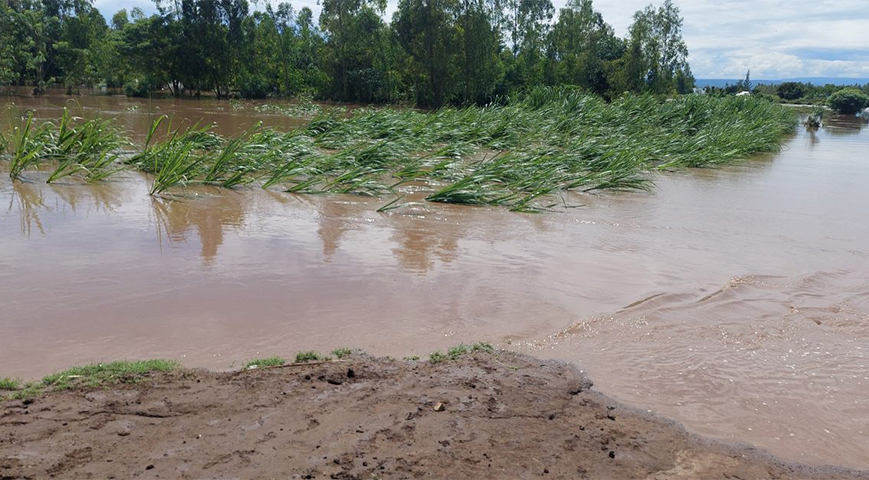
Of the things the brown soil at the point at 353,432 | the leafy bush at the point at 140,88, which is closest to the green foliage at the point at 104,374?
the brown soil at the point at 353,432

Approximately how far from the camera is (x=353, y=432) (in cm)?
292

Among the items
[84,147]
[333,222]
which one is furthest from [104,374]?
[84,147]

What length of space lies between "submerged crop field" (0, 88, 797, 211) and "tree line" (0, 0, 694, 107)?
45.3 feet

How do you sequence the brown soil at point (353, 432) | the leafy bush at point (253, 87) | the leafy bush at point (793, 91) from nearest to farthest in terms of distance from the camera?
the brown soil at point (353, 432) → the leafy bush at point (253, 87) → the leafy bush at point (793, 91)

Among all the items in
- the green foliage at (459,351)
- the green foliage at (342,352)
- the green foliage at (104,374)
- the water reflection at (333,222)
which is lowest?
the green foliage at (459,351)

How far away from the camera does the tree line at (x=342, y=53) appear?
3038 centimetres

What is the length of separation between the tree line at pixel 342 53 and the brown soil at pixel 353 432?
28.3 metres

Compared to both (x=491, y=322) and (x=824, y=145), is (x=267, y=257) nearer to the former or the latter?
(x=491, y=322)

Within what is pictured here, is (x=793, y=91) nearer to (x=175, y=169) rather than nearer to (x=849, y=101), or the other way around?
(x=849, y=101)

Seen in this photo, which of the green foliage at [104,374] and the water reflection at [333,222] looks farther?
the water reflection at [333,222]

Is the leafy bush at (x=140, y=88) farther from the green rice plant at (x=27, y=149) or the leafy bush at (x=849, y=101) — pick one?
the leafy bush at (x=849, y=101)

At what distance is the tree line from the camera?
1196 inches

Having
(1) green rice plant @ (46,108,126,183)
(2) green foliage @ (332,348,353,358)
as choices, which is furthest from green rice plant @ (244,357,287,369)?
(1) green rice plant @ (46,108,126,183)

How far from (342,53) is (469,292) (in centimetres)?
2973
